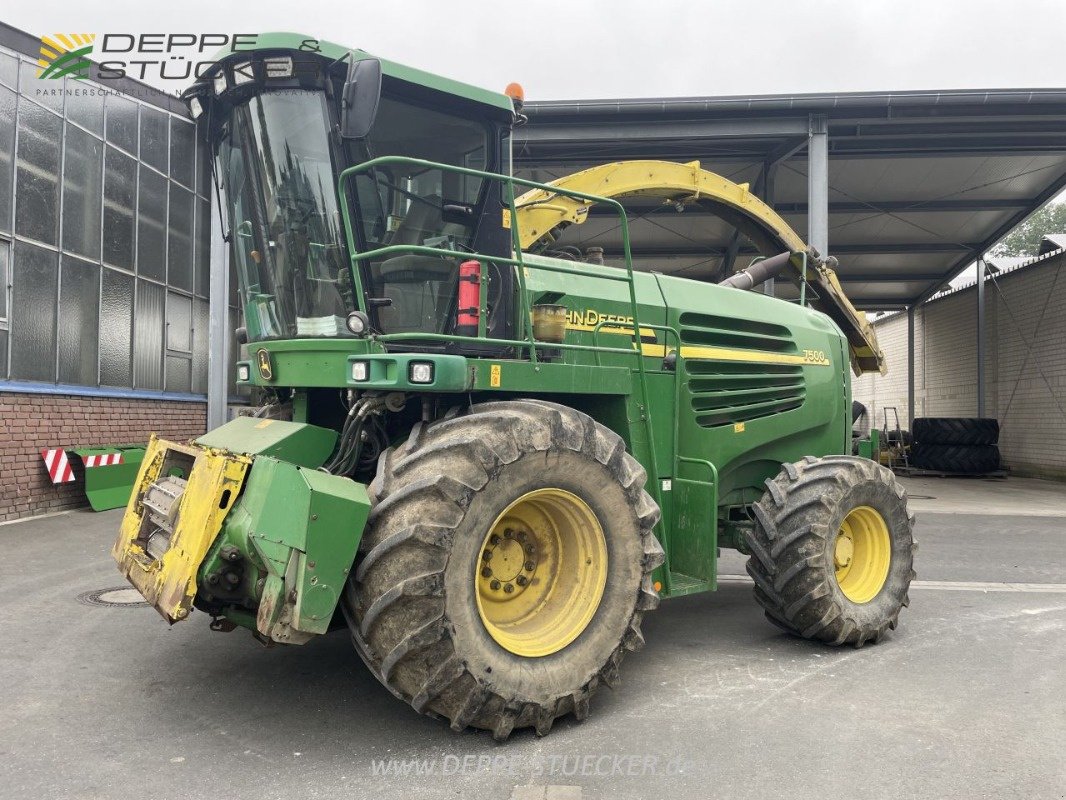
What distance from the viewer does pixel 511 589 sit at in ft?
13.2

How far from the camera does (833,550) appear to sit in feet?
17.0

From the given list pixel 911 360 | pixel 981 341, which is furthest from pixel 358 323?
pixel 911 360

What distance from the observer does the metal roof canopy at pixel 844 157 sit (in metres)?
13.6

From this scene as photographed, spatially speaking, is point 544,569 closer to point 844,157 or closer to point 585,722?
point 585,722

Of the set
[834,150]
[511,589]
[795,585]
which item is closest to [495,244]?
[511,589]

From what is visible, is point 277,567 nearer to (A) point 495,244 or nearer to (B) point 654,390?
(A) point 495,244

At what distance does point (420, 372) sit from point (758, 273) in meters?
4.59

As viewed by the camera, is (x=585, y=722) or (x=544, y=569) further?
(x=544, y=569)

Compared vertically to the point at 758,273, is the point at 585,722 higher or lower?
lower

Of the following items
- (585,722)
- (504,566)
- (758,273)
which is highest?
(758,273)

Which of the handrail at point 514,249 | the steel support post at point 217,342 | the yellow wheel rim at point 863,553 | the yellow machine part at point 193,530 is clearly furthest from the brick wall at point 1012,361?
the yellow machine part at point 193,530

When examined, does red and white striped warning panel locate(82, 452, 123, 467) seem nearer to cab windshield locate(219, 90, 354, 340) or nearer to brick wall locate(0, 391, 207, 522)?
brick wall locate(0, 391, 207, 522)

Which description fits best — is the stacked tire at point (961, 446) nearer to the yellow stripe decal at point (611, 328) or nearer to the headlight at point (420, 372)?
the yellow stripe decal at point (611, 328)

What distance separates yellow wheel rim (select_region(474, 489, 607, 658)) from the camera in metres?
3.91
